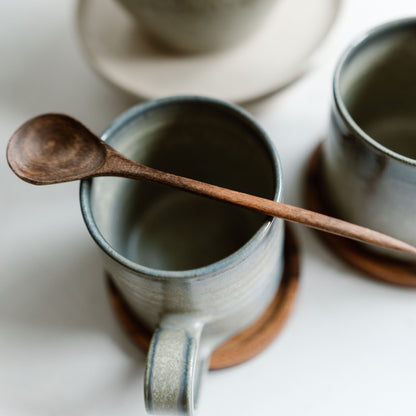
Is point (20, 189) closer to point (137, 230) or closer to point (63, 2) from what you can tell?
point (137, 230)

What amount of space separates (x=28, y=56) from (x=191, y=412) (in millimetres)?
538

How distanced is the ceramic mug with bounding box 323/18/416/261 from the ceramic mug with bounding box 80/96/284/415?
7cm

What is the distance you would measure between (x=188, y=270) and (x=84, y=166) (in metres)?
0.13

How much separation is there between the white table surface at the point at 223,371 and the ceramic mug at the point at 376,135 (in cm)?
7

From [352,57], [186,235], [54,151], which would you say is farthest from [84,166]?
[352,57]

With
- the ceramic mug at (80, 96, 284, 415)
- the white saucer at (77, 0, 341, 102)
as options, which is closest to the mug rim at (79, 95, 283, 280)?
the ceramic mug at (80, 96, 284, 415)

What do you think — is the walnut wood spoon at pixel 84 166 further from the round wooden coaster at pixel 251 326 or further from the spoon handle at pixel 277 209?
the round wooden coaster at pixel 251 326

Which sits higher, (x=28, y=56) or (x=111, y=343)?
(x=28, y=56)

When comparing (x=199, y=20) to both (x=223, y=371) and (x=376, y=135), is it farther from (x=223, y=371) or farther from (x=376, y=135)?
(x=223, y=371)

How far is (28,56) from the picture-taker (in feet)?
2.28

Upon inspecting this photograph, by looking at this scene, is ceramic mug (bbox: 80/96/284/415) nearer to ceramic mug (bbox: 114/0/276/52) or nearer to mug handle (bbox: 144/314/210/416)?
mug handle (bbox: 144/314/210/416)

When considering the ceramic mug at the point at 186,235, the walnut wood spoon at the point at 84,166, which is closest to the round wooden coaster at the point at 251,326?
the ceramic mug at the point at 186,235

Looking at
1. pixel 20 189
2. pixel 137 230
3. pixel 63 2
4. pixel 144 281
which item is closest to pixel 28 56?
pixel 63 2

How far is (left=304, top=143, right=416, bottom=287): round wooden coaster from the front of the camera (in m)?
0.50
